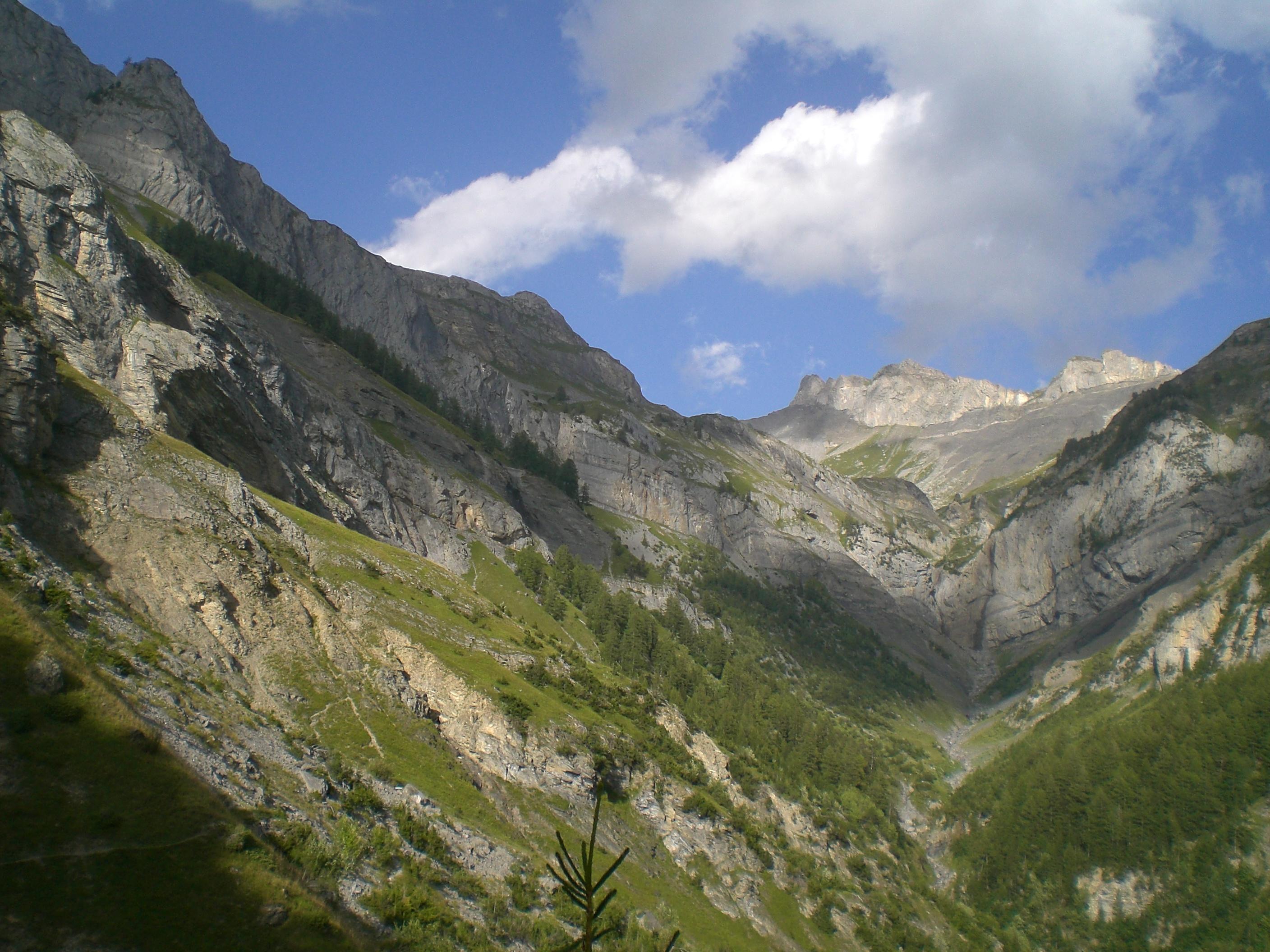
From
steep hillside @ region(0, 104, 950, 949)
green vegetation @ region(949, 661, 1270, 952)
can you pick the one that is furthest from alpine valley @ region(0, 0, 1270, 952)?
green vegetation @ region(949, 661, 1270, 952)

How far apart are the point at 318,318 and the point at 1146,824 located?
142844 millimetres

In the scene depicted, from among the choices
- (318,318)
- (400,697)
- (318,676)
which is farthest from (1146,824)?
(318,318)

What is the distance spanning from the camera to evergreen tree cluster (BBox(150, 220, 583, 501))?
116688 mm

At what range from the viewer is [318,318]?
131m

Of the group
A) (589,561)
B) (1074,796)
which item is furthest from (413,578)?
(1074,796)

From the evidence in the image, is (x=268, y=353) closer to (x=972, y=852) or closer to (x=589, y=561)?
(x=589, y=561)

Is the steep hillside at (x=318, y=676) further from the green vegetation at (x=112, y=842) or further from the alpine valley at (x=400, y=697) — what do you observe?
the alpine valley at (x=400, y=697)

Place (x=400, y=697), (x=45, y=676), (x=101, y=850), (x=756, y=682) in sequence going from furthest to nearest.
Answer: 1. (x=756, y=682)
2. (x=400, y=697)
3. (x=45, y=676)
4. (x=101, y=850)

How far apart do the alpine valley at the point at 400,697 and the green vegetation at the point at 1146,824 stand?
0.48 metres

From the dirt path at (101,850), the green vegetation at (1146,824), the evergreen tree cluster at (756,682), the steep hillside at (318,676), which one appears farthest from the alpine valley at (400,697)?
the evergreen tree cluster at (756,682)

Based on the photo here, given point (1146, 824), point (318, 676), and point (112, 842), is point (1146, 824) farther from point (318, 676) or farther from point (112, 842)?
point (112, 842)

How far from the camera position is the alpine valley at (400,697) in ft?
76.7

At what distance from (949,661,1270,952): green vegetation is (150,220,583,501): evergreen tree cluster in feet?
315

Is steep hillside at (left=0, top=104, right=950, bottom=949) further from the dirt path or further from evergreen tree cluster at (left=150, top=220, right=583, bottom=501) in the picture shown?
evergreen tree cluster at (left=150, top=220, right=583, bottom=501)
